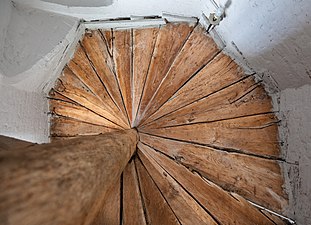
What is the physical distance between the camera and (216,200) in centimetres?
136

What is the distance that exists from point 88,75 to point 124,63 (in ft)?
0.67

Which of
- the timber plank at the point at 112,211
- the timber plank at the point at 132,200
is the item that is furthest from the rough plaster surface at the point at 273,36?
the timber plank at the point at 112,211

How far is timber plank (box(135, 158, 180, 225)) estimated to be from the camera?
138cm

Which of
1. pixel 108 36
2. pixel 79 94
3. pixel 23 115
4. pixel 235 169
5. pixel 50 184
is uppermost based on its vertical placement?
pixel 108 36

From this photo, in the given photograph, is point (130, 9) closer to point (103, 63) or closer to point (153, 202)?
point (103, 63)

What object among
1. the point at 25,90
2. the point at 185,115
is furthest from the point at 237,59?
the point at 25,90

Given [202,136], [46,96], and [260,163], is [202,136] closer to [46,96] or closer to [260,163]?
[260,163]

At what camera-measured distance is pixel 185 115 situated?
1468mm

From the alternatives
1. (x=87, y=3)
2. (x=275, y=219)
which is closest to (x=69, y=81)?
(x=87, y=3)

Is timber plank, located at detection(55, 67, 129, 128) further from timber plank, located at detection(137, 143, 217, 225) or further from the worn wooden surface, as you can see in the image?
the worn wooden surface

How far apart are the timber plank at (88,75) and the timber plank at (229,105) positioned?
15.0 inches

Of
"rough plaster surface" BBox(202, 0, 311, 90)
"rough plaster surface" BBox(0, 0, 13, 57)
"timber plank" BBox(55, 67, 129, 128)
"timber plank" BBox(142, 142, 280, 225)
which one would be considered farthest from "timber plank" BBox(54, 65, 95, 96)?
"rough plaster surface" BBox(202, 0, 311, 90)

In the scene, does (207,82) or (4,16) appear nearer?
(4,16)

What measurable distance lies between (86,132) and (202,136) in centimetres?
62
